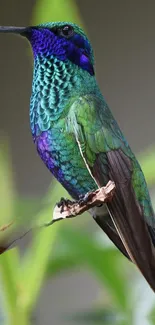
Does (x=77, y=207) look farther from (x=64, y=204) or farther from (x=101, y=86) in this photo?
(x=101, y=86)

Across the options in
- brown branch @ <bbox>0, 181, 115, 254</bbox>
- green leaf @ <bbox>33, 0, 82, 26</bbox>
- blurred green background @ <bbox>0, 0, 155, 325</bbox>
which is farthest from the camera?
blurred green background @ <bbox>0, 0, 155, 325</bbox>

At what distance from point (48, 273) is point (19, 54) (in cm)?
74

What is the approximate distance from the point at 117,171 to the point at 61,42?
0.42 feet

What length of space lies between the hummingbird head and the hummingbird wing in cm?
4

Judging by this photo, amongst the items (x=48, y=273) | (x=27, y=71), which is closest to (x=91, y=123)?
(x=48, y=273)

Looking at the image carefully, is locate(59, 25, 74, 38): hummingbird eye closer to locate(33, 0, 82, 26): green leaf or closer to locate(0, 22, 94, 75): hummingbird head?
locate(0, 22, 94, 75): hummingbird head

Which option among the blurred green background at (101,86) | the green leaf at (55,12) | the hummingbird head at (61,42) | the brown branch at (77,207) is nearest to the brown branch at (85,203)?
the brown branch at (77,207)

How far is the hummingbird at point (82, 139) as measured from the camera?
0.54 m

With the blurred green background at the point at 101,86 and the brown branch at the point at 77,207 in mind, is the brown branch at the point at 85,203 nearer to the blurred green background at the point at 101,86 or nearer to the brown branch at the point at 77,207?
the brown branch at the point at 77,207

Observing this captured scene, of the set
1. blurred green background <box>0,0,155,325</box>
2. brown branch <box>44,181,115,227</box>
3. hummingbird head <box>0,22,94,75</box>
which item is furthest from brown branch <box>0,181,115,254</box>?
blurred green background <box>0,0,155,325</box>

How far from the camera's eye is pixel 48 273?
2.68 ft

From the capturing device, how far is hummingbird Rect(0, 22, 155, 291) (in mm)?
539

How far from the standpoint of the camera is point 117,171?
1.80 ft

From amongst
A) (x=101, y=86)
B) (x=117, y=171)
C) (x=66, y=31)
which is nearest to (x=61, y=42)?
(x=66, y=31)
